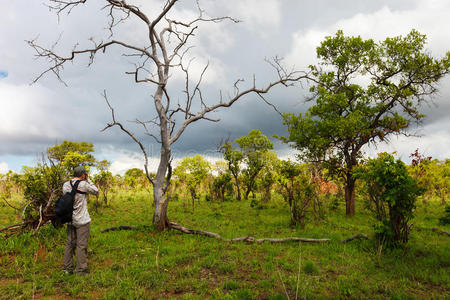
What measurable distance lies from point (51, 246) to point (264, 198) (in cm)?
1615

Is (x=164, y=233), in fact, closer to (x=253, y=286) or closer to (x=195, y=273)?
(x=195, y=273)

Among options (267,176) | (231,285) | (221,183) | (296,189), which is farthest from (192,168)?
(231,285)

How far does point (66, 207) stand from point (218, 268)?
4.22 meters

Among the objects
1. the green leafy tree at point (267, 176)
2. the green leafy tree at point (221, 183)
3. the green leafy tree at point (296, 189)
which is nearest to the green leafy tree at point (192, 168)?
the green leafy tree at point (221, 183)

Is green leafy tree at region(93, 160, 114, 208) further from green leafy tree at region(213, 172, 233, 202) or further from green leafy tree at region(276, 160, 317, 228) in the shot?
green leafy tree at region(276, 160, 317, 228)

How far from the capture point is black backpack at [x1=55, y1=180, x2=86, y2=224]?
6.09m

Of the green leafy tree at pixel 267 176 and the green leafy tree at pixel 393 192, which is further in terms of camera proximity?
the green leafy tree at pixel 267 176

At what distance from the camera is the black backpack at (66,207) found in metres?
6.09

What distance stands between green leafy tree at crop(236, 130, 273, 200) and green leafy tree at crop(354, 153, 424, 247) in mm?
16158

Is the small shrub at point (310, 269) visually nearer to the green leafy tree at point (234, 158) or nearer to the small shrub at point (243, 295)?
the small shrub at point (243, 295)

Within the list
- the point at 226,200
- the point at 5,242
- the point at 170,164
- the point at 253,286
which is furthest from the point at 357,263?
the point at 226,200

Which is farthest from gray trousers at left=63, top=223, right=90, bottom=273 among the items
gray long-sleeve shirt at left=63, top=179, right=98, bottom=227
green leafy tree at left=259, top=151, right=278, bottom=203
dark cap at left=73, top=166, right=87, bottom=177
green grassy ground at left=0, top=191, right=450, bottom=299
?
green leafy tree at left=259, top=151, right=278, bottom=203

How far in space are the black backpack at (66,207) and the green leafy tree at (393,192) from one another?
8909 mm

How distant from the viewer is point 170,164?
10484 millimetres
